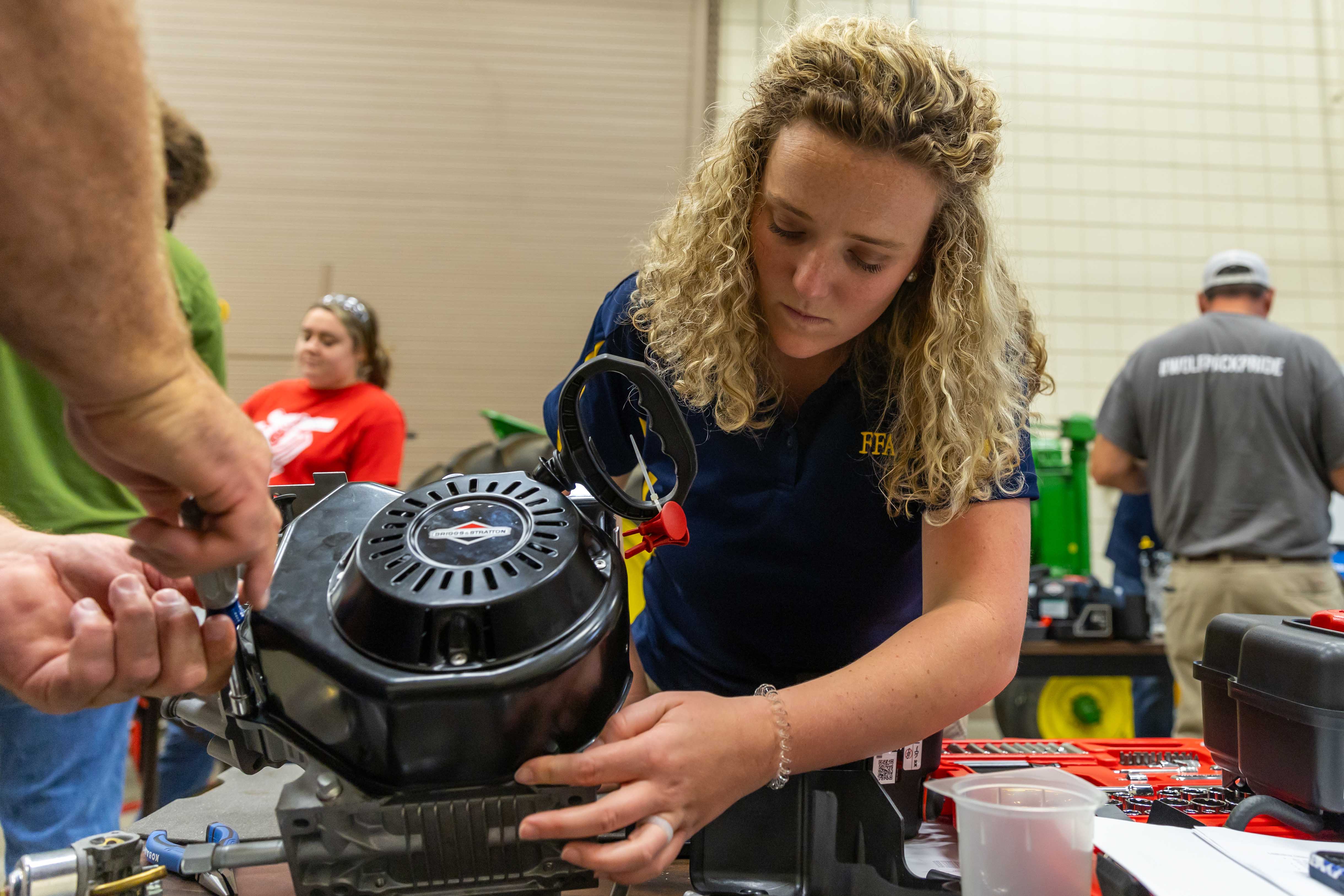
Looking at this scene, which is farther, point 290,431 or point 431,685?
point 290,431

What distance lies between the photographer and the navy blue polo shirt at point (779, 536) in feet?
3.43

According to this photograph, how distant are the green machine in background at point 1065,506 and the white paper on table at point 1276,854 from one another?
2919mm

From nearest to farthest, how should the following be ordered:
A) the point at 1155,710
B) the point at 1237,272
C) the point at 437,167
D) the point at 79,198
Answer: the point at 79,198, the point at 1237,272, the point at 1155,710, the point at 437,167

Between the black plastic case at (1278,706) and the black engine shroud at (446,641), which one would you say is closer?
the black engine shroud at (446,641)

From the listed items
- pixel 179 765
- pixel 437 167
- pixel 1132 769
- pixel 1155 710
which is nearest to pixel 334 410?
pixel 179 765

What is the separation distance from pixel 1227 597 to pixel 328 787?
271 cm

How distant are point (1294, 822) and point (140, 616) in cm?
97

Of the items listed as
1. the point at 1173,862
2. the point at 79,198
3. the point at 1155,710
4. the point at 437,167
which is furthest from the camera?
the point at 437,167

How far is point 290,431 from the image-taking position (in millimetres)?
2615

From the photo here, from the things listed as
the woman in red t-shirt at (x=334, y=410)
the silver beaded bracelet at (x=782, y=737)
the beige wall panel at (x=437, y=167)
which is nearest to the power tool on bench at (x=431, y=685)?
the silver beaded bracelet at (x=782, y=737)

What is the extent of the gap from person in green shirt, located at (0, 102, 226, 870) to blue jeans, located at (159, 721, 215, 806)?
533 millimetres

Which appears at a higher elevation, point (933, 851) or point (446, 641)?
point (446, 641)

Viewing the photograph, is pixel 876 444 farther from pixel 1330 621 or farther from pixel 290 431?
pixel 290 431

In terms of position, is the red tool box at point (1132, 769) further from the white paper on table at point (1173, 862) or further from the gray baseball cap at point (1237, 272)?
the gray baseball cap at point (1237, 272)
